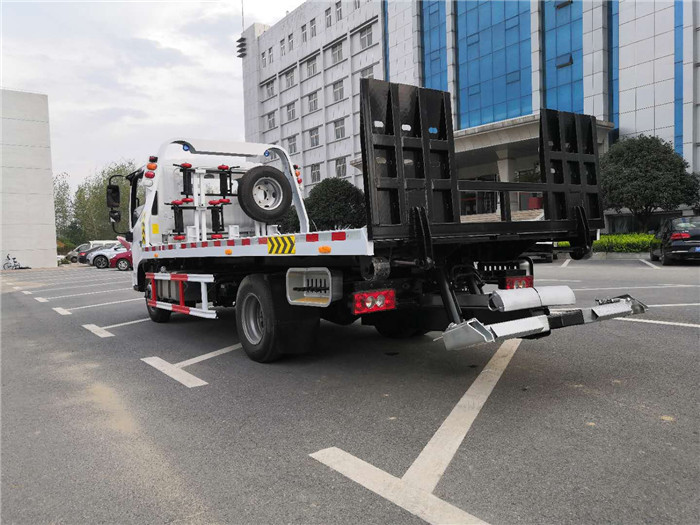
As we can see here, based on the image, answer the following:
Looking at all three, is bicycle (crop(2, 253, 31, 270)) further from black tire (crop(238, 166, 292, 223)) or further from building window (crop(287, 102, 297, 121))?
black tire (crop(238, 166, 292, 223))

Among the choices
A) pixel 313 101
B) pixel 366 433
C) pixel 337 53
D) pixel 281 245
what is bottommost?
pixel 366 433

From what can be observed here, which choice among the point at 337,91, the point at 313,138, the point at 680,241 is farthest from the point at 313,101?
the point at 680,241

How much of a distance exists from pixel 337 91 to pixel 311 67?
5.30m

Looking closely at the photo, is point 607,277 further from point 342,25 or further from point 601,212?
point 342,25

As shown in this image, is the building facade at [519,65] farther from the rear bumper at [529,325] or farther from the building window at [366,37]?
the rear bumper at [529,325]

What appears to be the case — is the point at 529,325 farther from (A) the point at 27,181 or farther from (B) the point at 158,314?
(A) the point at 27,181

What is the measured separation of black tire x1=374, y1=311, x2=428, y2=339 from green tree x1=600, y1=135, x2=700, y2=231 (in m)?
18.6

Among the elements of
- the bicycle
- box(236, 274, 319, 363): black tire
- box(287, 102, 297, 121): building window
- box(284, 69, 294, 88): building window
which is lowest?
the bicycle

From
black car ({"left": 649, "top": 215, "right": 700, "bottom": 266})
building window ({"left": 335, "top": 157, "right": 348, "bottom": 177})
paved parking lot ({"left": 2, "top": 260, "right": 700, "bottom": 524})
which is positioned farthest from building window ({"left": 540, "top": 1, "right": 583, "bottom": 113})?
paved parking lot ({"left": 2, "top": 260, "right": 700, "bottom": 524})

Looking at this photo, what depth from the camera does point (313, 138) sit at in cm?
5072

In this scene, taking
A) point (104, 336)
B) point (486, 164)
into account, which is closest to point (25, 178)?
point (486, 164)

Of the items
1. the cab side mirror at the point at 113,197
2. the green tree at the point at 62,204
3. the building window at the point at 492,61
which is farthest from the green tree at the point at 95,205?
the cab side mirror at the point at 113,197

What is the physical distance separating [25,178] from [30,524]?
46.2m

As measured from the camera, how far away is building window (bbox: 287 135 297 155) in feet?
174
